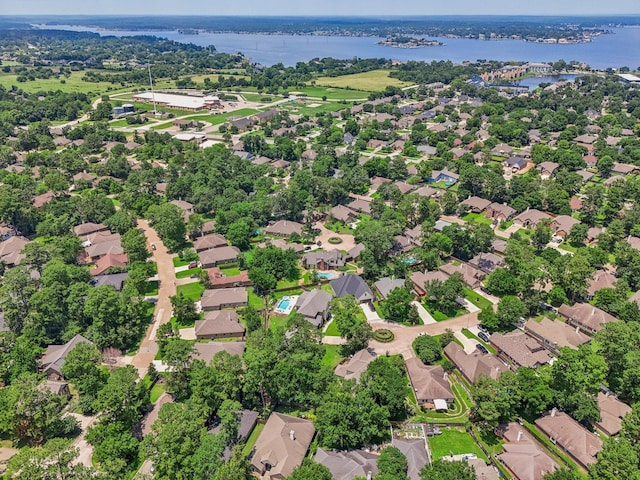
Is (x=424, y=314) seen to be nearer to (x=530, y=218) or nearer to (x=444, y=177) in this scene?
(x=530, y=218)

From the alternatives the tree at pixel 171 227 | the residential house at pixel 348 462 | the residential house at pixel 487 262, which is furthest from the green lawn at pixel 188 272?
the residential house at pixel 487 262

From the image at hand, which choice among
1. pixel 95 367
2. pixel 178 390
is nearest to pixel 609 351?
pixel 178 390

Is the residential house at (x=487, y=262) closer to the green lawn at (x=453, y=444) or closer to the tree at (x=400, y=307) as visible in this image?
the tree at (x=400, y=307)

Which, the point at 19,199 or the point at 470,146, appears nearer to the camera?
the point at 19,199

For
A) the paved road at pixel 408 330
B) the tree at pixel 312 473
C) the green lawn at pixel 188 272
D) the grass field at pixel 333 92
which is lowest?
the green lawn at pixel 188 272

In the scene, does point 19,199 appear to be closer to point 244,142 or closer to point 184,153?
point 184,153
